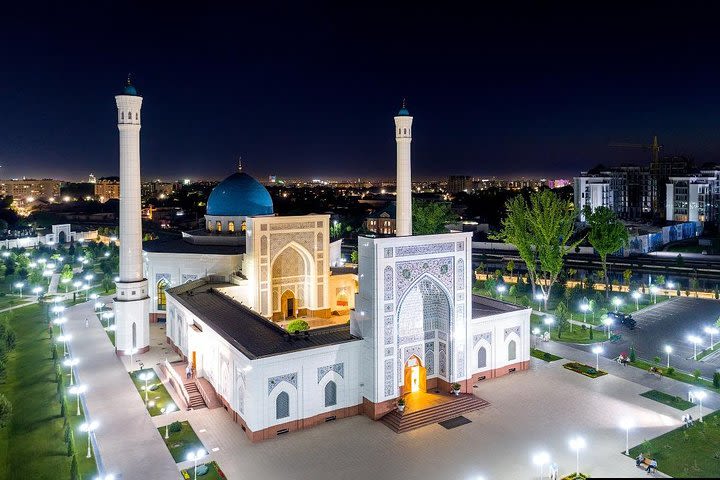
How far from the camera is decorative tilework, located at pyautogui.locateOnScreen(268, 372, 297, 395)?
18625 mm

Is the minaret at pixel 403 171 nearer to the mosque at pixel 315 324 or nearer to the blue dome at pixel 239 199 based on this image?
the mosque at pixel 315 324

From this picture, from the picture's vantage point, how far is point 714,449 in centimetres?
1728

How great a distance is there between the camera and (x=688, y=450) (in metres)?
17.3

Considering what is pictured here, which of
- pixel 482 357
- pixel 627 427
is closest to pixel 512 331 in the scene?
pixel 482 357

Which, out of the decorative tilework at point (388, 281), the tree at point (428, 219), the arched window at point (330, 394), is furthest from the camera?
the tree at point (428, 219)

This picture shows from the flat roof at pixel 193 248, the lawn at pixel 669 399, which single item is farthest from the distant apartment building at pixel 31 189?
the lawn at pixel 669 399

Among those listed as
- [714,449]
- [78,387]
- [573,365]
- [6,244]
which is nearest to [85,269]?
[6,244]

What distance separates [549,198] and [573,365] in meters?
12.1

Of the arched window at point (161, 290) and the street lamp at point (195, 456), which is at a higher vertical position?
the arched window at point (161, 290)

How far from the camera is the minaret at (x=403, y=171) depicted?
33.9 m

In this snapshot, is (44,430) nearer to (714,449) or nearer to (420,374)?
(420,374)

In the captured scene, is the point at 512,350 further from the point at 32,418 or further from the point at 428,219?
the point at 428,219

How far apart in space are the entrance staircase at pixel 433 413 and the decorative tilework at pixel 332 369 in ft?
7.26

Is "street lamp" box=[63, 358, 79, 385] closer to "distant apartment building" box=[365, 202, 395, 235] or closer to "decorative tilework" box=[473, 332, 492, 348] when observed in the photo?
"decorative tilework" box=[473, 332, 492, 348]
